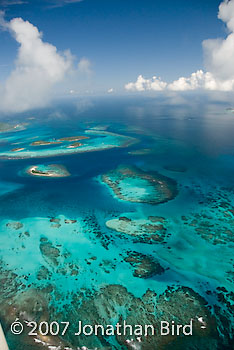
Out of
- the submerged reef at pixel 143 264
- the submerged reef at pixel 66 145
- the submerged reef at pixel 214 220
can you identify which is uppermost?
the submerged reef at pixel 66 145

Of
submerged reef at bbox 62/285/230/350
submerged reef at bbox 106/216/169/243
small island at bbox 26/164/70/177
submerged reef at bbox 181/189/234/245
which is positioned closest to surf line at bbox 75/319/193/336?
submerged reef at bbox 62/285/230/350

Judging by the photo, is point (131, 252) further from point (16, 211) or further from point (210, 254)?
point (16, 211)

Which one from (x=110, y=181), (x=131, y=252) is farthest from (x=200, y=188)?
(x=131, y=252)

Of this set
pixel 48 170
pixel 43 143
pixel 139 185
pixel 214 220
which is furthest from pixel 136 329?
pixel 43 143

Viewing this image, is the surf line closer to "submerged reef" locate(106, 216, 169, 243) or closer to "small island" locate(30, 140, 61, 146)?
"submerged reef" locate(106, 216, 169, 243)

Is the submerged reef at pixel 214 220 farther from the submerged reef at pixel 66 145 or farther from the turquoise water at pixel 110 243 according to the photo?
the submerged reef at pixel 66 145

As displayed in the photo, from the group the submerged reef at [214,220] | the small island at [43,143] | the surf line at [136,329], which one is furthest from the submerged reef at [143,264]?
the small island at [43,143]
